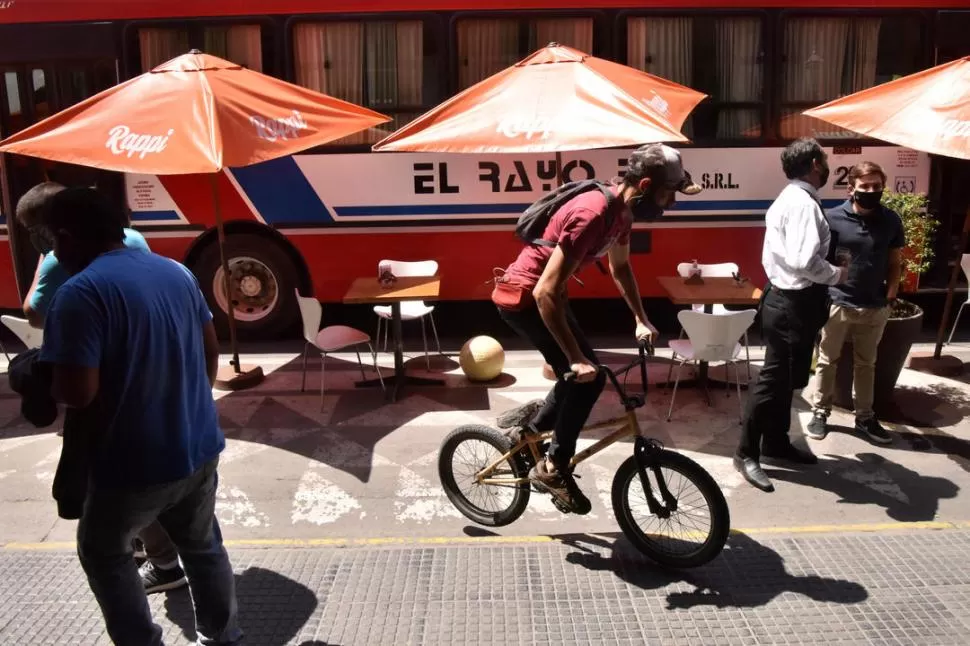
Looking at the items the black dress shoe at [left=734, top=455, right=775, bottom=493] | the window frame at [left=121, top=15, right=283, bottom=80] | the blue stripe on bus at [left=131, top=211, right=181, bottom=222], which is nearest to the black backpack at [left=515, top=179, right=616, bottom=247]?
the black dress shoe at [left=734, top=455, right=775, bottom=493]

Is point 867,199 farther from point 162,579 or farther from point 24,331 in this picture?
point 24,331

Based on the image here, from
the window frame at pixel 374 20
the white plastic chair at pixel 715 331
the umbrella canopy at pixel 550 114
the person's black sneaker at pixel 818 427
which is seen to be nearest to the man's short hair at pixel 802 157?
the umbrella canopy at pixel 550 114

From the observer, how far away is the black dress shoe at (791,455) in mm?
5418

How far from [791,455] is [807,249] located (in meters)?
1.42

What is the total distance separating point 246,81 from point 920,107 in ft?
15.4

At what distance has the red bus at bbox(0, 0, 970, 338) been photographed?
7.89 meters

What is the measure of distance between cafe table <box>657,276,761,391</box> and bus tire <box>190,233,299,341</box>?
143 inches

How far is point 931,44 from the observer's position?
7914mm

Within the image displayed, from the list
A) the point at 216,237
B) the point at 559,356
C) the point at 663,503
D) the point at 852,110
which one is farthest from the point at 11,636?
the point at 852,110

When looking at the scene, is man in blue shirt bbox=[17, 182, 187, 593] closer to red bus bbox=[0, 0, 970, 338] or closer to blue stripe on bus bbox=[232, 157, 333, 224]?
red bus bbox=[0, 0, 970, 338]

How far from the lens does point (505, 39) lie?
7.97m

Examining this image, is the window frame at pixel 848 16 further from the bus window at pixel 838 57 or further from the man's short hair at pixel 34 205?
the man's short hair at pixel 34 205

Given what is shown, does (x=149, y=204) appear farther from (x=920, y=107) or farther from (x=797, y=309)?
(x=920, y=107)

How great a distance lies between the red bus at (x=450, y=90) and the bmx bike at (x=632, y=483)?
3.78 metres
